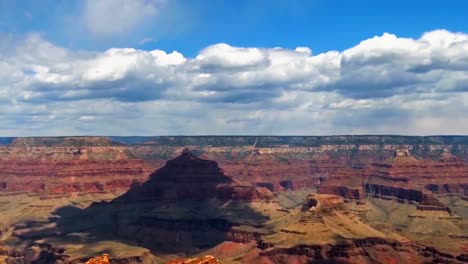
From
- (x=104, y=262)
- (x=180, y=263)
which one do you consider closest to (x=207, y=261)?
(x=180, y=263)

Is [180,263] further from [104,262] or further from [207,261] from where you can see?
[104,262]
